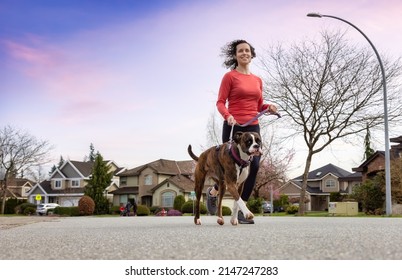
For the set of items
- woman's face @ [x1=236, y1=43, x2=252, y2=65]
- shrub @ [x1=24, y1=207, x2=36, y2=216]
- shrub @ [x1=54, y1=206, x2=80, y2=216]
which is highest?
woman's face @ [x1=236, y1=43, x2=252, y2=65]

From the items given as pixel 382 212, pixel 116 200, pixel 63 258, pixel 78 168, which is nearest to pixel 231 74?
pixel 63 258

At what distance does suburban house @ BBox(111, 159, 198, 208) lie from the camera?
5850cm

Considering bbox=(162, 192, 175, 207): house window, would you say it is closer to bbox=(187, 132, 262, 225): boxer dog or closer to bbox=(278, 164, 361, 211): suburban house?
bbox=(278, 164, 361, 211): suburban house

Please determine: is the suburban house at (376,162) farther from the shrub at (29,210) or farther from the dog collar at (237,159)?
the dog collar at (237,159)

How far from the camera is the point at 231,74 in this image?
7.61m

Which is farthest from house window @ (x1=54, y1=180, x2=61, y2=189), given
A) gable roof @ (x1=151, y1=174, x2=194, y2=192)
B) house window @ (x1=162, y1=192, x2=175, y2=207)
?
house window @ (x1=162, y1=192, x2=175, y2=207)

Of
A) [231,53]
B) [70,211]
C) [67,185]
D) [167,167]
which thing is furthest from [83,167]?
[231,53]

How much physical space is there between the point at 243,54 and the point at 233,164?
2176mm

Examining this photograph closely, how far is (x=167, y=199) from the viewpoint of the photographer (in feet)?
193

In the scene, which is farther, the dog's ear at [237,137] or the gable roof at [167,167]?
the gable roof at [167,167]

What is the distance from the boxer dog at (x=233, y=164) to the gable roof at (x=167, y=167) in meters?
54.4

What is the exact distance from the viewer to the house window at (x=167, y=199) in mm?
58303

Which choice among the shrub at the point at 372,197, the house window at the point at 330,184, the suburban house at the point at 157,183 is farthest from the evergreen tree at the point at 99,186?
the house window at the point at 330,184

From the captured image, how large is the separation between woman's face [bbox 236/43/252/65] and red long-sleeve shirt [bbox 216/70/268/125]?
268mm
